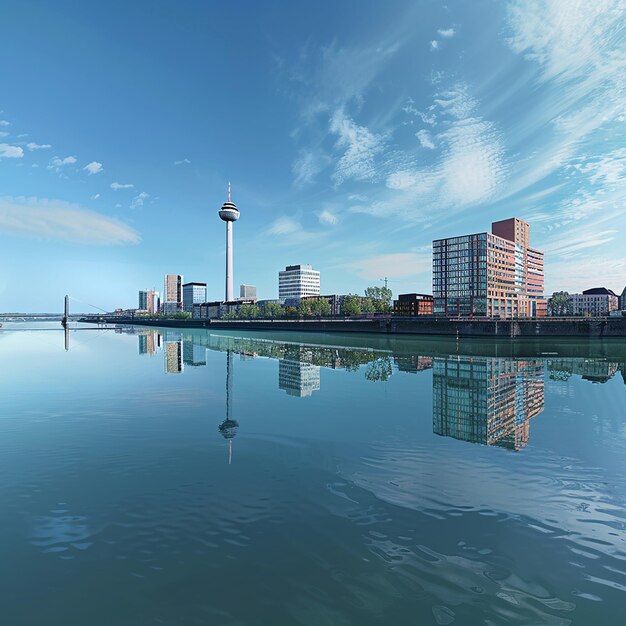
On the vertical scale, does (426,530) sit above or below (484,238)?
below

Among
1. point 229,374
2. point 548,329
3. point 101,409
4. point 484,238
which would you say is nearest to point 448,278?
point 484,238

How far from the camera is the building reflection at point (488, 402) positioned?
1585 cm

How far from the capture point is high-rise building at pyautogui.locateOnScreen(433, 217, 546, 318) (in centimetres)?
17312

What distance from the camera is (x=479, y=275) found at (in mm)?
174000

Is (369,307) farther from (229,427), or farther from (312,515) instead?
(312,515)

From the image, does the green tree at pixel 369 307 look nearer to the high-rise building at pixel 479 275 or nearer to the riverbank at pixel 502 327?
the high-rise building at pixel 479 275

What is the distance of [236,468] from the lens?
39.0 feet

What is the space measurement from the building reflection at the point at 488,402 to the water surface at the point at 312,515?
0.21 metres

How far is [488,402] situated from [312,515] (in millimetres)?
17414

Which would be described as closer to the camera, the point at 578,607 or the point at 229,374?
the point at 578,607

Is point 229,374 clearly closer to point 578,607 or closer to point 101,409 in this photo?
point 101,409

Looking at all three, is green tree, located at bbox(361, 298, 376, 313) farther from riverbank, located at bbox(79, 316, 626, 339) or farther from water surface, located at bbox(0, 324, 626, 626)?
water surface, located at bbox(0, 324, 626, 626)

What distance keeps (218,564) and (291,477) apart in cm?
431

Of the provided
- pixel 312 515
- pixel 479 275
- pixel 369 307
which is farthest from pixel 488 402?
pixel 479 275
